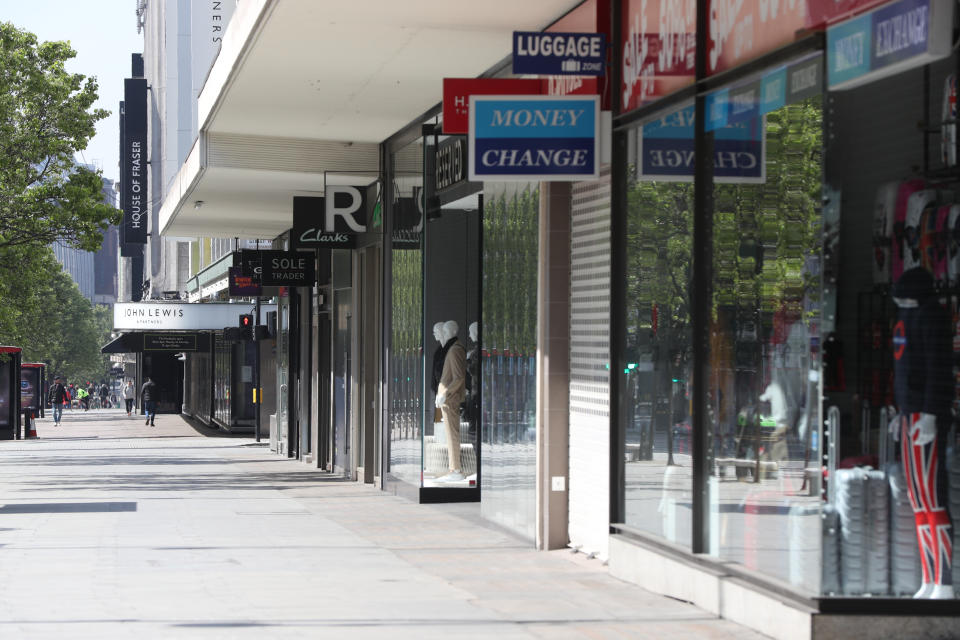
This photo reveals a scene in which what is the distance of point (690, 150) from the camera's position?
30.5ft

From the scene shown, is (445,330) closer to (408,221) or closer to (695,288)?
(408,221)

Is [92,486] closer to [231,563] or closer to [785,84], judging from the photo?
[231,563]

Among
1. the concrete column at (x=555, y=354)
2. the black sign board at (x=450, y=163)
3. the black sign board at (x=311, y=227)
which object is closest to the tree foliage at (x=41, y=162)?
the black sign board at (x=311, y=227)

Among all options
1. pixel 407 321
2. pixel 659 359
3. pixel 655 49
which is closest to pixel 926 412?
pixel 659 359

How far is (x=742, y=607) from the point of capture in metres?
8.10

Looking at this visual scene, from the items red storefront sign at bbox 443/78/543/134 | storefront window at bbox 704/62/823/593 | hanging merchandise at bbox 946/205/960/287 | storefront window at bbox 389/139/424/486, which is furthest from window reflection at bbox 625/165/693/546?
storefront window at bbox 389/139/424/486

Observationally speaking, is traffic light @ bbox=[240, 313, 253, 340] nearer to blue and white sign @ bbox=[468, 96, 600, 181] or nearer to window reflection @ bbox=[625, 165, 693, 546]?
blue and white sign @ bbox=[468, 96, 600, 181]

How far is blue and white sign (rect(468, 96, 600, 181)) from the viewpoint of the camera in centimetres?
1054

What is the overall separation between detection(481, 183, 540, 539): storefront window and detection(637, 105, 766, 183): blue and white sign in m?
2.21

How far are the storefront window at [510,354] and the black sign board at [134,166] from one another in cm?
5694

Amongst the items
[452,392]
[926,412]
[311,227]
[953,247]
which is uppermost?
[311,227]

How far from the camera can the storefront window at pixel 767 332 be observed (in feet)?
25.1

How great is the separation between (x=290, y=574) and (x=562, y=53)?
→ 4.14 meters

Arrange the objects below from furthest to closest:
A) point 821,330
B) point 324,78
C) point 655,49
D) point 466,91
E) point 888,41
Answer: point 324,78 → point 466,91 → point 655,49 → point 821,330 → point 888,41
